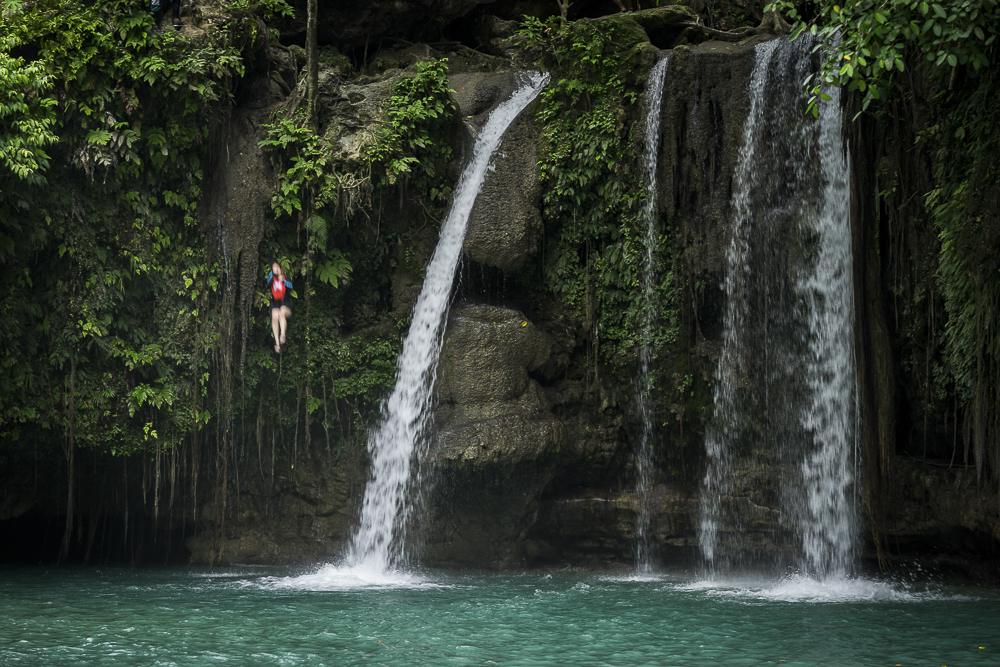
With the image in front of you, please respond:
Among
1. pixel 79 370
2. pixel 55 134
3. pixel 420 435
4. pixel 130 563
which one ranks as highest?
pixel 55 134

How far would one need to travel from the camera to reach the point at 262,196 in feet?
43.4

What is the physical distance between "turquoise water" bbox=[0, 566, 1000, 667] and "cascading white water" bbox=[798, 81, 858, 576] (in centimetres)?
69

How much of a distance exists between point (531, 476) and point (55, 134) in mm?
8338

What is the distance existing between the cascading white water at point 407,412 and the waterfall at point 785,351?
4.20m

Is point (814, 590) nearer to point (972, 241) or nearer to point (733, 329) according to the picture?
point (733, 329)

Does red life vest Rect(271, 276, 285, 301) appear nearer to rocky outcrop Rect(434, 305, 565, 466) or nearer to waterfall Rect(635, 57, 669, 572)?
rocky outcrop Rect(434, 305, 565, 466)

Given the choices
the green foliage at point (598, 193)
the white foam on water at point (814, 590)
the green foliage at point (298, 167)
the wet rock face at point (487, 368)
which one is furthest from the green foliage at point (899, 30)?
the green foliage at point (298, 167)

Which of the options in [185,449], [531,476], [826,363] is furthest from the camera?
[185,449]

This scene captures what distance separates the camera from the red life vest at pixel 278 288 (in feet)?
42.9

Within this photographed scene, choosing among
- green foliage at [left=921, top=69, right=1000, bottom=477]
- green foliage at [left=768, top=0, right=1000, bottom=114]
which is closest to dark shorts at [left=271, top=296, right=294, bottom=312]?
green foliage at [left=768, top=0, right=1000, bottom=114]

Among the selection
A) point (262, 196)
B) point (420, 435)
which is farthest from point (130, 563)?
point (262, 196)

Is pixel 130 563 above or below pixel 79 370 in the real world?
below

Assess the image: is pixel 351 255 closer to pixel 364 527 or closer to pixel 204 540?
pixel 364 527

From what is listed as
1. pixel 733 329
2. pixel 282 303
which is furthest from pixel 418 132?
pixel 733 329
